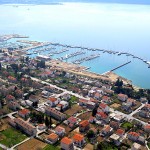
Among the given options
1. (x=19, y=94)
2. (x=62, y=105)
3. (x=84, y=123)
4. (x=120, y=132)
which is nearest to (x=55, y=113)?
(x=62, y=105)

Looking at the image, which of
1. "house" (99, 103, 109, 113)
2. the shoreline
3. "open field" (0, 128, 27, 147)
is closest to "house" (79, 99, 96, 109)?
"house" (99, 103, 109, 113)

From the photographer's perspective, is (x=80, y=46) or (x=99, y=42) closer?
(x=80, y=46)

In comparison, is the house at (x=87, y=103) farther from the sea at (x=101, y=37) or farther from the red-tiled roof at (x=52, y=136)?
the sea at (x=101, y=37)

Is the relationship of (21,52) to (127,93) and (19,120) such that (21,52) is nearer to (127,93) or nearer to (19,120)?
(127,93)

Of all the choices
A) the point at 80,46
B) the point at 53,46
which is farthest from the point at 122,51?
the point at 53,46

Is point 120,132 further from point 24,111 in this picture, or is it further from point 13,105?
point 13,105

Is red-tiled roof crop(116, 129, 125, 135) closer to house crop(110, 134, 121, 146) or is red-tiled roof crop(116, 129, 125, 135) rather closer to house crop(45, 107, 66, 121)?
house crop(110, 134, 121, 146)

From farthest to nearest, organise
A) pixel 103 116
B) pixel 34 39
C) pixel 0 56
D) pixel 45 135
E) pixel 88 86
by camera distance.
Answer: pixel 34 39 < pixel 0 56 < pixel 88 86 < pixel 103 116 < pixel 45 135
